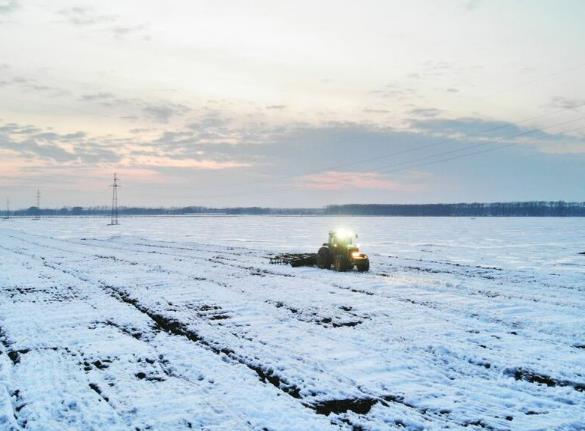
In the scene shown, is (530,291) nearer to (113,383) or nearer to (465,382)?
(465,382)

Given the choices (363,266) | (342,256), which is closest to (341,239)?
(342,256)

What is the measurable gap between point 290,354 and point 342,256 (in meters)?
12.8

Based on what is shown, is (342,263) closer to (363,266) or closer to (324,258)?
(363,266)

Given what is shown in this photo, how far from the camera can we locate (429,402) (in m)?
6.97

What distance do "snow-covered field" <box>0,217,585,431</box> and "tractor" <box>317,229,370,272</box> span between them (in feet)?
9.96

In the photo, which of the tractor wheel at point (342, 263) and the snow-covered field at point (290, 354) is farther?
the tractor wheel at point (342, 263)

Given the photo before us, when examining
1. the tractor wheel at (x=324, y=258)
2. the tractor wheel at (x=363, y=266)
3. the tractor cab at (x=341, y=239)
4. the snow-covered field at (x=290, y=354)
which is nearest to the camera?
the snow-covered field at (x=290, y=354)

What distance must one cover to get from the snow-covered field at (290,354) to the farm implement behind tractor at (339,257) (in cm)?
309

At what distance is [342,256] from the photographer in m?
21.7

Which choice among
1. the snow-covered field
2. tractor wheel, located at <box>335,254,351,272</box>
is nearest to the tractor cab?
tractor wheel, located at <box>335,254,351,272</box>

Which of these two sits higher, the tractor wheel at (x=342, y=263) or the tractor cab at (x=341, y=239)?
the tractor cab at (x=341, y=239)

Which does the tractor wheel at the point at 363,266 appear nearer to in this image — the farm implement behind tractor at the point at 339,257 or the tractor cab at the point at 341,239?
the farm implement behind tractor at the point at 339,257

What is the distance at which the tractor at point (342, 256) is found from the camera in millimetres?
21625

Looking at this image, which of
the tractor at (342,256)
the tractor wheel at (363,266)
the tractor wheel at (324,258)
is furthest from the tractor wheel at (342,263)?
the tractor wheel at (324,258)
